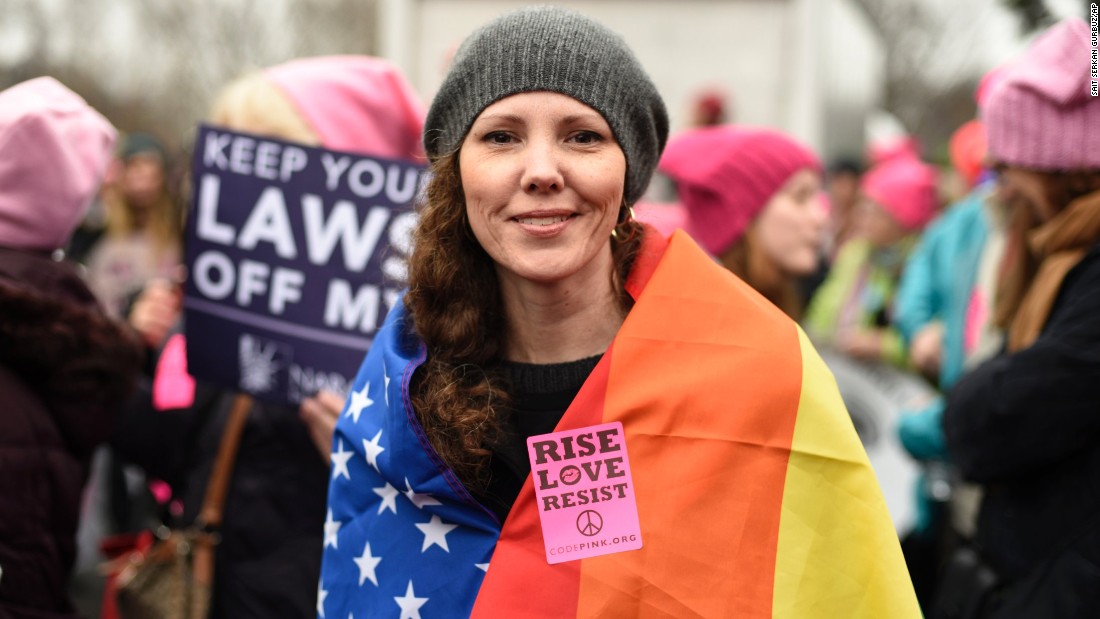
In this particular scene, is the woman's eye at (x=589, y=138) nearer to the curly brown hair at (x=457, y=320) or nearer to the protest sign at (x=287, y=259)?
the curly brown hair at (x=457, y=320)

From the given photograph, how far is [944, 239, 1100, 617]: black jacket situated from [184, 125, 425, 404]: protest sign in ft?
5.09

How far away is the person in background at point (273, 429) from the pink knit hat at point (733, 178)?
1154 millimetres

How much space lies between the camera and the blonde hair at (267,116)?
3674 millimetres

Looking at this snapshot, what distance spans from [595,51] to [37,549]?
1758 millimetres

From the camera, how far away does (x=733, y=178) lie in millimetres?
4512

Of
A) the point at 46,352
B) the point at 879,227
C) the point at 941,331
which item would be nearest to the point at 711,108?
the point at 879,227

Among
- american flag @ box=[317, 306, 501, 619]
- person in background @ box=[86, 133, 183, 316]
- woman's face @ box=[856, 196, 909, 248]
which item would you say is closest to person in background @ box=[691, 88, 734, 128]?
woman's face @ box=[856, 196, 909, 248]

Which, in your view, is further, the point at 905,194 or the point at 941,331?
the point at 905,194

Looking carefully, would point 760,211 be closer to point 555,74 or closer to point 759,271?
point 759,271

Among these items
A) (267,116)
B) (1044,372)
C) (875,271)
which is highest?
(267,116)

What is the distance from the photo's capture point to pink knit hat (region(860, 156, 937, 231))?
8.12 meters

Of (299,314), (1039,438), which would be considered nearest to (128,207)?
(299,314)

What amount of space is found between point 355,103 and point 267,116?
0.28 meters

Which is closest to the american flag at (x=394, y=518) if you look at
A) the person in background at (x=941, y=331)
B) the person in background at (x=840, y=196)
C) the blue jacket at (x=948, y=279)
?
the person in background at (x=941, y=331)
